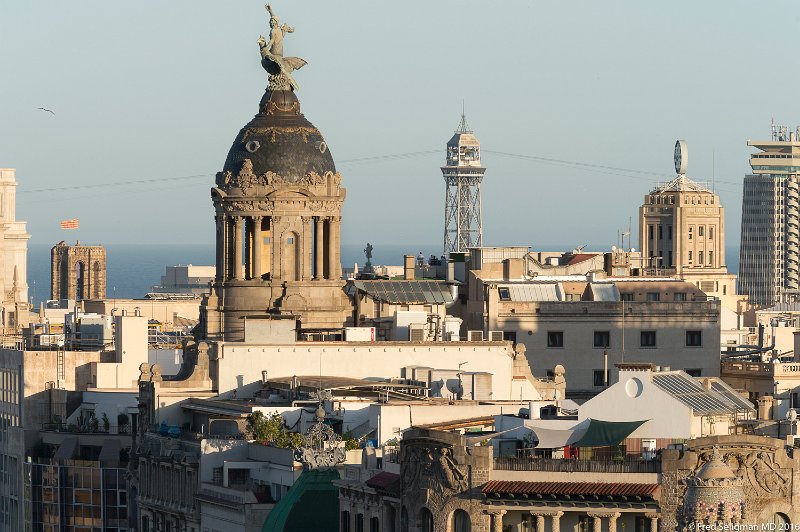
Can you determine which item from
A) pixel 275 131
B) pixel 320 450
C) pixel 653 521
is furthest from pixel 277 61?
pixel 653 521

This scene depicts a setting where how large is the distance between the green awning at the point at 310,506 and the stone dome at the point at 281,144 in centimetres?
3676

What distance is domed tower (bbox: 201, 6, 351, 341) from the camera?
491ft

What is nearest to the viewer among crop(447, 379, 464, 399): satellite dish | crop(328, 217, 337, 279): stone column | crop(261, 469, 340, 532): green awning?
crop(261, 469, 340, 532): green awning

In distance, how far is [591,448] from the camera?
342 ft

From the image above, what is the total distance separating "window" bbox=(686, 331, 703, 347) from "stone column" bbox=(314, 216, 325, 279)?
21.4 metres

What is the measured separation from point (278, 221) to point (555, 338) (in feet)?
67.2

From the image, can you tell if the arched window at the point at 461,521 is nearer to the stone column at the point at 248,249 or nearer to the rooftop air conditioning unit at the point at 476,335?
the rooftop air conditioning unit at the point at 476,335

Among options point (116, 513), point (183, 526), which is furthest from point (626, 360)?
point (183, 526)

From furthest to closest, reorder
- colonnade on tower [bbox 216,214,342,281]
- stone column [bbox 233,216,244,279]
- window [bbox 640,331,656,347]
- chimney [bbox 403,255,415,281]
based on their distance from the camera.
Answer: chimney [bbox 403,255,415,281], window [bbox 640,331,656,347], stone column [bbox 233,216,244,279], colonnade on tower [bbox 216,214,342,281]

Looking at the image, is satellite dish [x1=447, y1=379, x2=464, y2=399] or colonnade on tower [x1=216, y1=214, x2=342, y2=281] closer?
satellite dish [x1=447, y1=379, x2=464, y2=399]

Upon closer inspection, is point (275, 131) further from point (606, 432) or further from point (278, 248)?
point (606, 432)

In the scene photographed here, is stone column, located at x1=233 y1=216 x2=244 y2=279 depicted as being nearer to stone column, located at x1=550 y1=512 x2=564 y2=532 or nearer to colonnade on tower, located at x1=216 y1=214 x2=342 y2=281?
colonnade on tower, located at x1=216 y1=214 x2=342 y2=281

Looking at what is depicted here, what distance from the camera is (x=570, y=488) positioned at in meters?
102

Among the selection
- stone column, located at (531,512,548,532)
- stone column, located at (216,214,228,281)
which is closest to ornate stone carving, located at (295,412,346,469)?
stone column, located at (531,512,548,532)
